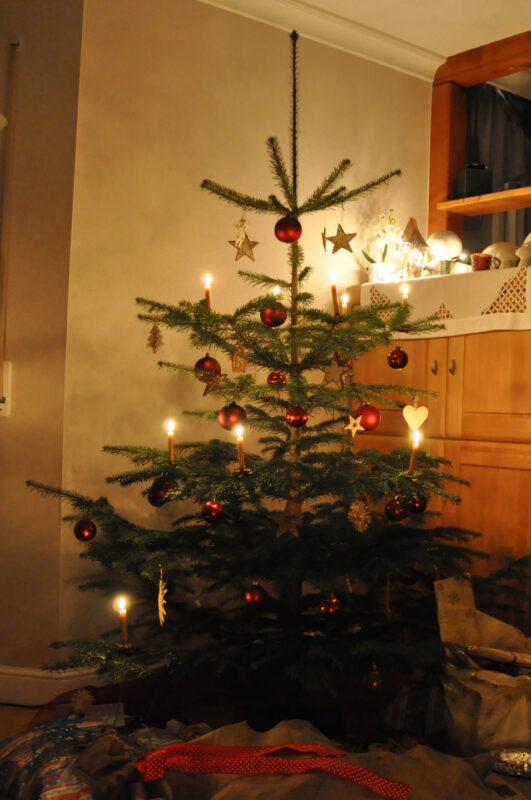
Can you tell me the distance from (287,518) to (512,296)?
4.20 feet

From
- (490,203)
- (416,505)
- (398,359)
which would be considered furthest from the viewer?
(490,203)

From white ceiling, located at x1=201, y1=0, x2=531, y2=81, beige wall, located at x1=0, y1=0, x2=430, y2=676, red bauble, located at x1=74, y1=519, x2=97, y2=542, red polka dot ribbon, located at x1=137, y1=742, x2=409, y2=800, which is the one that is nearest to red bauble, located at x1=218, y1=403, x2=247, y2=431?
red bauble, located at x1=74, y1=519, x2=97, y2=542

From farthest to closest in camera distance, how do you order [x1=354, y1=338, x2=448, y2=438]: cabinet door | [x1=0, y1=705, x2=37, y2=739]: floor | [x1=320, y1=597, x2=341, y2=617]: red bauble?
[x1=354, y1=338, x2=448, y2=438]: cabinet door, [x1=0, y1=705, x2=37, y2=739]: floor, [x1=320, y1=597, x2=341, y2=617]: red bauble

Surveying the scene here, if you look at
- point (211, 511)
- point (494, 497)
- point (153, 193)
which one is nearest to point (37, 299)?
point (153, 193)

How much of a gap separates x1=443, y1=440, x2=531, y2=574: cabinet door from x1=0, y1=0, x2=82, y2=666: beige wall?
1.42 meters

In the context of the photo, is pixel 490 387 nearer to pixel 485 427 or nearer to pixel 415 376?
pixel 485 427

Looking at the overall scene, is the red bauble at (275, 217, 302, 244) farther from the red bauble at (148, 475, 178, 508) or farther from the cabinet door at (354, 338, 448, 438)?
the cabinet door at (354, 338, 448, 438)

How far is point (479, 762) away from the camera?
5.87ft

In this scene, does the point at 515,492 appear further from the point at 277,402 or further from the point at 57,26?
Result: the point at 57,26

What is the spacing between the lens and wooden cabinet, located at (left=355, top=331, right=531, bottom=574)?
275 centimetres

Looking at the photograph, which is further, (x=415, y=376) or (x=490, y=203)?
(x=490, y=203)

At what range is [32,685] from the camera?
2568 mm

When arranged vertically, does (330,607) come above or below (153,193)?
below

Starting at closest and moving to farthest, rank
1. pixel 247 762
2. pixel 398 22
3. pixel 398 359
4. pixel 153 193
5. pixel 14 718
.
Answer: pixel 247 762, pixel 398 359, pixel 14 718, pixel 153 193, pixel 398 22
